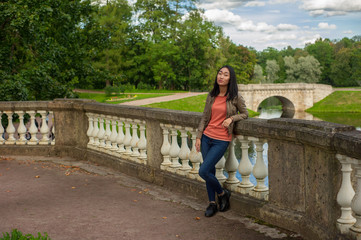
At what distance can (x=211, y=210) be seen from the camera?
464cm

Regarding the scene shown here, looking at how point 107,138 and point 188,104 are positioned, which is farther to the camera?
point 188,104

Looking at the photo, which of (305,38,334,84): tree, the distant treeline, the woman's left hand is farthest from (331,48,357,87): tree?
the woman's left hand

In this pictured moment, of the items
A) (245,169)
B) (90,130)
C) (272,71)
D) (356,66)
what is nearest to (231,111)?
(245,169)

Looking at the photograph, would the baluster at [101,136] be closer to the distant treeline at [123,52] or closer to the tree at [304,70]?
the distant treeline at [123,52]

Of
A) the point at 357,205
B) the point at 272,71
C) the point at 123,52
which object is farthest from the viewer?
the point at 272,71

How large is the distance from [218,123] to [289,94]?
2290 inches

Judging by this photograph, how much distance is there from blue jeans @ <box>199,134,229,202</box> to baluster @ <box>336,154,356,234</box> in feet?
4.68

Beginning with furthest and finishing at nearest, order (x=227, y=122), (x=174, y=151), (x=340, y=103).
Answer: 1. (x=340, y=103)
2. (x=174, y=151)
3. (x=227, y=122)

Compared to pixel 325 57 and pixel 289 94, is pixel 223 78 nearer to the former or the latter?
pixel 289 94

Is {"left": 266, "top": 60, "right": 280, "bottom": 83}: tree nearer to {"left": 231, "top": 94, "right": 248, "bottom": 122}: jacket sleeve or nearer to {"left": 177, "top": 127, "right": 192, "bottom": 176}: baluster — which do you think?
{"left": 177, "top": 127, "right": 192, "bottom": 176}: baluster

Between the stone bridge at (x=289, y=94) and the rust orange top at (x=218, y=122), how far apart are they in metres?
51.2

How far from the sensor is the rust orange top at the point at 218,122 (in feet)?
15.0

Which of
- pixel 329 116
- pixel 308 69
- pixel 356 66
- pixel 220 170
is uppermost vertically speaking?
pixel 356 66

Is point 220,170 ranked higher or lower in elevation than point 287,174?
lower
